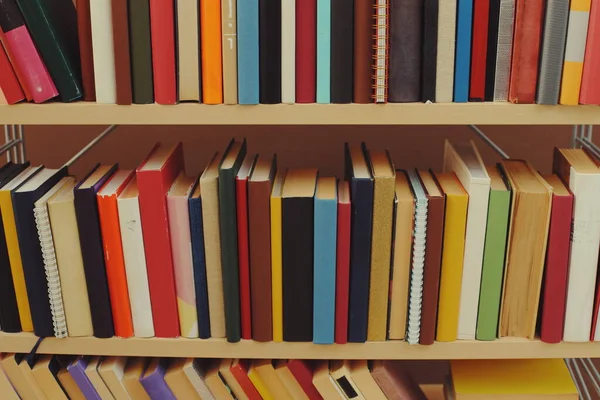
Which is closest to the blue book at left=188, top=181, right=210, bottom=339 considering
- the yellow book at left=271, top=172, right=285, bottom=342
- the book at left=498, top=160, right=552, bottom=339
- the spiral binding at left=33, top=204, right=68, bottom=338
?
the yellow book at left=271, top=172, right=285, bottom=342

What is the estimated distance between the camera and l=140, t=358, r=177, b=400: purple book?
101 cm

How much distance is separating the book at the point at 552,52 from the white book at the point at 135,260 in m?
0.58

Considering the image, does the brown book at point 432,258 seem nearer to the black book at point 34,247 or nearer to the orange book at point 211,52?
the orange book at point 211,52

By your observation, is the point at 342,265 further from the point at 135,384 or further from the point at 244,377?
the point at 135,384

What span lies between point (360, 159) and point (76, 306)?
1.61 ft

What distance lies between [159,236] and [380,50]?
1.34 ft

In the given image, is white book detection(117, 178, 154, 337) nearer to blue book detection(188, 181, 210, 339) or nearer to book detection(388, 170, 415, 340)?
blue book detection(188, 181, 210, 339)

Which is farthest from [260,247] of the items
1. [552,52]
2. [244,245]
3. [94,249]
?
[552,52]

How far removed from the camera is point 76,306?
3.20ft

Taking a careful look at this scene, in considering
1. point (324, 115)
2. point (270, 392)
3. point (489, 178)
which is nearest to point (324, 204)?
point (324, 115)

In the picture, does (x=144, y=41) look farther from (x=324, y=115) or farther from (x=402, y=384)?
(x=402, y=384)

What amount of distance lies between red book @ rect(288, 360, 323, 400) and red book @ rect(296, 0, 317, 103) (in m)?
0.42

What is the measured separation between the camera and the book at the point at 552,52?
801 millimetres

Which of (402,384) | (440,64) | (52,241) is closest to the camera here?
(440,64)
